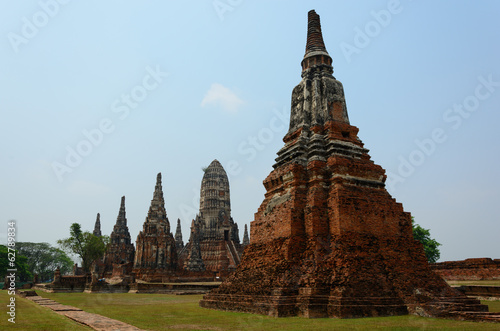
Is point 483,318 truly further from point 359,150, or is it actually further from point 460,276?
point 460,276

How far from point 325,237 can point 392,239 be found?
2.11 m

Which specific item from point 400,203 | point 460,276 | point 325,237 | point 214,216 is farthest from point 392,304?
point 214,216

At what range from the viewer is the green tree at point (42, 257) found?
7425cm

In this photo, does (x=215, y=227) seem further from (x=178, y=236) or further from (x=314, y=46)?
(x=314, y=46)

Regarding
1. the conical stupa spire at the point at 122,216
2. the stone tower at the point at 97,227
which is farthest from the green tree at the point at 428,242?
the stone tower at the point at 97,227

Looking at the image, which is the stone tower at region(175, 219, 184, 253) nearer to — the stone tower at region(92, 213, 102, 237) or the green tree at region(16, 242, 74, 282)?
the stone tower at region(92, 213, 102, 237)

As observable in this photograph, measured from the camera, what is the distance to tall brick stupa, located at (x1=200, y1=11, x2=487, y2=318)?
9930 mm

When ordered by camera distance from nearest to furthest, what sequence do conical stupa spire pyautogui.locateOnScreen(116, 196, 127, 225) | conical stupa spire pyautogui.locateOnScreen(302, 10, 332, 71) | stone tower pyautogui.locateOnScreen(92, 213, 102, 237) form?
1. conical stupa spire pyautogui.locateOnScreen(302, 10, 332, 71)
2. conical stupa spire pyautogui.locateOnScreen(116, 196, 127, 225)
3. stone tower pyautogui.locateOnScreen(92, 213, 102, 237)

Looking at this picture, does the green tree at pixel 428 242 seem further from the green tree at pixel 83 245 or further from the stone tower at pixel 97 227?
the stone tower at pixel 97 227

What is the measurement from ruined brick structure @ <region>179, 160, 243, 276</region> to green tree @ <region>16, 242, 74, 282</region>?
131ft

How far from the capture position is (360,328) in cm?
737

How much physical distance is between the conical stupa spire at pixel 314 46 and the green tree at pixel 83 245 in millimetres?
37032

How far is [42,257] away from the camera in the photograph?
76312 millimetres

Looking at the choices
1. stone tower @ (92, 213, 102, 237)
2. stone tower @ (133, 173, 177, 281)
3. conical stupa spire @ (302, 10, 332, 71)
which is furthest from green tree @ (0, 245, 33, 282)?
conical stupa spire @ (302, 10, 332, 71)
